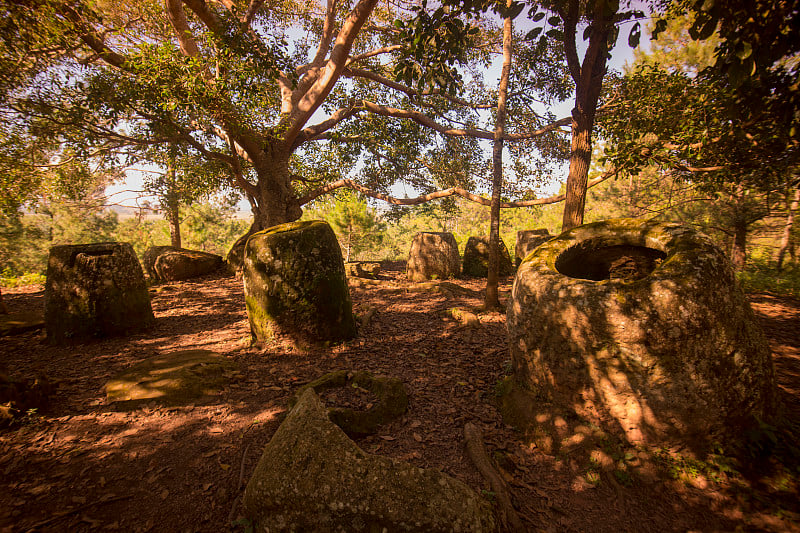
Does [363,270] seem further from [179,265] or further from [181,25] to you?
[181,25]

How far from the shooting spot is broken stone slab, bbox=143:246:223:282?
1072cm

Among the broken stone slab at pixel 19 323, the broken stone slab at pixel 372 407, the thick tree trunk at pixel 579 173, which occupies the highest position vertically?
the thick tree trunk at pixel 579 173

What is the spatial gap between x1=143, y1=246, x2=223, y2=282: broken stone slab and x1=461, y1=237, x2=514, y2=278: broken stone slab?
10.0 m

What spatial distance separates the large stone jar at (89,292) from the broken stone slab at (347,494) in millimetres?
5420

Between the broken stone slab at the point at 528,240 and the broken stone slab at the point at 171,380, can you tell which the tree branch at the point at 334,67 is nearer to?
the broken stone slab at the point at 171,380

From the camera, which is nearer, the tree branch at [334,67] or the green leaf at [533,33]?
Result: the green leaf at [533,33]

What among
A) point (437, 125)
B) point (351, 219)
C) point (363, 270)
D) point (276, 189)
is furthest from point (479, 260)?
point (351, 219)

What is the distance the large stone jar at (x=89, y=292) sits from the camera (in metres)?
5.35

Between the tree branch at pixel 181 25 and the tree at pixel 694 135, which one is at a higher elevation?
the tree branch at pixel 181 25

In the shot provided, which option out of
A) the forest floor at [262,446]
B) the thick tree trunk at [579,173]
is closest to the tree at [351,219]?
the thick tree trunk at [579,173]

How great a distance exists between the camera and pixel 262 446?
3.15m

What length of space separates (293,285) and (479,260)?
870 centimetres

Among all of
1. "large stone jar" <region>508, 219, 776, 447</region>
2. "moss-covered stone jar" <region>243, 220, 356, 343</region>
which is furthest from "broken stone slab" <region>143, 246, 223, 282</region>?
"large stone jar" <region>508, 219, 776, 447</region>

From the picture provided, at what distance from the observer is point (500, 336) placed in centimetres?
575
